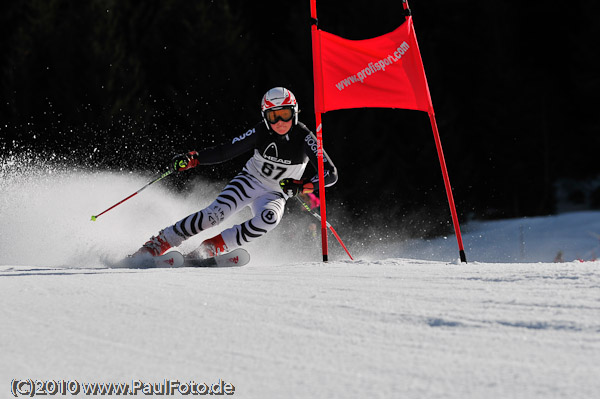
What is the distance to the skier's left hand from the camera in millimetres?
5934

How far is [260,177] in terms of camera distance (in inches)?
253

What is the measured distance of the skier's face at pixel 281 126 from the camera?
20.6ft

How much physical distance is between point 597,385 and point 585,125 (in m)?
21.1

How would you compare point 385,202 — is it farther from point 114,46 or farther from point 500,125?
point 114,46

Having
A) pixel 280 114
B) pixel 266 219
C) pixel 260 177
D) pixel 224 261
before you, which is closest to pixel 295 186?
pixel 266 219

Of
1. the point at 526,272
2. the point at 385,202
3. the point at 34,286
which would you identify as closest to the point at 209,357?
the point at 34,286

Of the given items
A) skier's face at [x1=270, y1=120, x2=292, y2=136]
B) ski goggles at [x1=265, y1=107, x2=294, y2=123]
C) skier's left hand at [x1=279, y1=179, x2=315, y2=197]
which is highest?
ski goggles at [x1=265, y1=107, x2=294, y2=123]

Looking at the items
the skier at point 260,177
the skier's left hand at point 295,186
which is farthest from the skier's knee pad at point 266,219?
the skier's left hand at point 295,186

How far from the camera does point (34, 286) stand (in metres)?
3.68

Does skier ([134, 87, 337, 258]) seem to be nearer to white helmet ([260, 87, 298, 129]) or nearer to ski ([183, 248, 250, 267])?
white helmet ([260, 87, 298, 129])

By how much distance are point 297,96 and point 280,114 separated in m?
11.7

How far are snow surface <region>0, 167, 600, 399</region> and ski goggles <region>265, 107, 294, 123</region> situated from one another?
1.85 metres

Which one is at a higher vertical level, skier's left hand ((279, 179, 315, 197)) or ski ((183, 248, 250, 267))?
skier's left hand ((279, 179, 315, 197))

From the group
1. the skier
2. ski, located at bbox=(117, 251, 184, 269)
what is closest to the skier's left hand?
the skier
